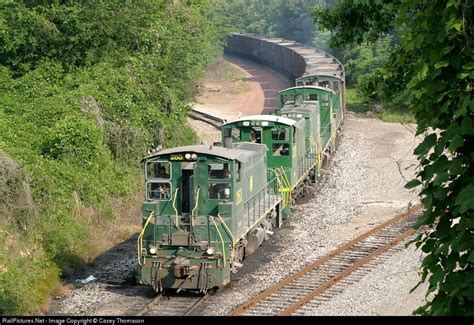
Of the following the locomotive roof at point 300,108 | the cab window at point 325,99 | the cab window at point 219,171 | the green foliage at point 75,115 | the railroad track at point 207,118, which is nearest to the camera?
the cab window at point 219,171

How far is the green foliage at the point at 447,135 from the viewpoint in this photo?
737 centimetres

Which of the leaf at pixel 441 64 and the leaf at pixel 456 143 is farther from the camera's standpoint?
the leaf at pixel 441 64

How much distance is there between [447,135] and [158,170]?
36.0 ft

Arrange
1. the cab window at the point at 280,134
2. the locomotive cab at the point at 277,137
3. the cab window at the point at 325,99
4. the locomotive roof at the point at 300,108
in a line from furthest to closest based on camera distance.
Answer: the cab window at the point at 325,99 → the locomotive roof at the point at 300,108 → the cab window at the point at 280,134 → the locomotive cab at the point at 277,137

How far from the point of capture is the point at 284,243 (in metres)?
22.3

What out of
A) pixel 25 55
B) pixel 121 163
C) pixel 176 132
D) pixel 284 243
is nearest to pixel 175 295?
pixel 284 243

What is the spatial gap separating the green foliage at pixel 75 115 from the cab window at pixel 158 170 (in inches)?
133

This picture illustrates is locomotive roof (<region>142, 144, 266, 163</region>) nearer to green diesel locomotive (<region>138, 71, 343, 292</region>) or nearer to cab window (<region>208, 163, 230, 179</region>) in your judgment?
green diesel locomotive (<region>138, 71, 343, 292</region>)

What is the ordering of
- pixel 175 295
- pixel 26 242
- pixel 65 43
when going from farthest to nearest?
pixel 65 43
pixel 26 242
pixel 175 295

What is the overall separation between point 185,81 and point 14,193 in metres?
16.0

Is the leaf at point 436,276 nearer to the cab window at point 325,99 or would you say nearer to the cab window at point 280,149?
→ the cab window at point 280,149

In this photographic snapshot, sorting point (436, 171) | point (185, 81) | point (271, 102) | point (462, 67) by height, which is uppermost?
point (462, 67)

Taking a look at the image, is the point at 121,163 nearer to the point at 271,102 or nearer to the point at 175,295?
the point at 175,295

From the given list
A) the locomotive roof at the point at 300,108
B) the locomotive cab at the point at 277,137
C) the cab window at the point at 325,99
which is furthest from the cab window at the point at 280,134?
the cab window at the point at 325,99
